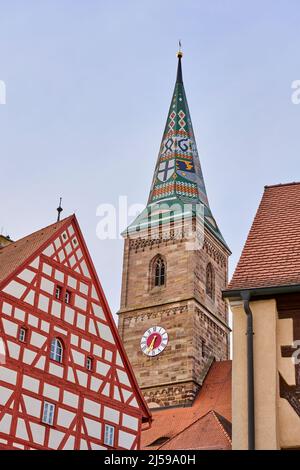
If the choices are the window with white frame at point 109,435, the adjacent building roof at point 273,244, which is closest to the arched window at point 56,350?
the window with white frame at point 109,435

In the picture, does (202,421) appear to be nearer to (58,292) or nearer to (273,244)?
(58,292)

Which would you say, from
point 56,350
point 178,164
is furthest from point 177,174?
point 56,350

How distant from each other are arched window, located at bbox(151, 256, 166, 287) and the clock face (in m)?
2.86

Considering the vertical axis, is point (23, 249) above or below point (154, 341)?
below

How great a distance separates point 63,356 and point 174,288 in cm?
2410

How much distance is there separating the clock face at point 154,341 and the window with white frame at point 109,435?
21.5 m

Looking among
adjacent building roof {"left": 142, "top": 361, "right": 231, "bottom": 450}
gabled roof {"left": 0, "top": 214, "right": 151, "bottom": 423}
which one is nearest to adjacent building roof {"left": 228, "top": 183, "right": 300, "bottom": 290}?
gabled roof {"left": 0, "top": 214, "right": 151, "bottom": 423}

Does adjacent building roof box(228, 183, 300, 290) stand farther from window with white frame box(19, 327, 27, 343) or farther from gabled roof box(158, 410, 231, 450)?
gabled roof box(158, 410, 231, 450)

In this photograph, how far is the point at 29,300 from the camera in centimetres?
2133

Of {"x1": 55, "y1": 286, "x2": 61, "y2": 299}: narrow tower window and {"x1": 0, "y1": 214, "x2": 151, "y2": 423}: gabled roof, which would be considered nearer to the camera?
{"x1": 0, "y1": 214, "x2": 151, "y2": 423}: gabled roof

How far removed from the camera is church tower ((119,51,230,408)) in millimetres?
43188

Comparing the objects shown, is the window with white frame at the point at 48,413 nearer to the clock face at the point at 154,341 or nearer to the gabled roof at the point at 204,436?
the gabled roof at the point at 204,436

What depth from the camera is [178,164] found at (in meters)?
52.2
